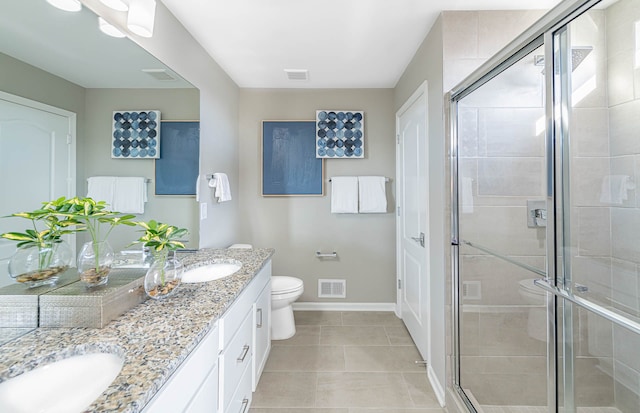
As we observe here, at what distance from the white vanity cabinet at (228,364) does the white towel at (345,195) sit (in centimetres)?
111

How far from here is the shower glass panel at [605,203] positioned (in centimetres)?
114

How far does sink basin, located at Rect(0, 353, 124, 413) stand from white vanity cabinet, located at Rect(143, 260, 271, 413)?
18cm

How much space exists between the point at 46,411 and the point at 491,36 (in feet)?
8.33

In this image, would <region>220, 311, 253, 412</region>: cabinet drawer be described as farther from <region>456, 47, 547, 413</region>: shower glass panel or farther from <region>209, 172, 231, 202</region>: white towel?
<region>456, 47, 547, 413</region>: shower glass panel

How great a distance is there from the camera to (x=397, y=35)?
6.70ft

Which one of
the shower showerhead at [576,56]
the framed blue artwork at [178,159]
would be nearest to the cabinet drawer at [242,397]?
the framed blue artwork at [178,159]

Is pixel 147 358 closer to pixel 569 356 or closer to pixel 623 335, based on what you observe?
pixel 569 356

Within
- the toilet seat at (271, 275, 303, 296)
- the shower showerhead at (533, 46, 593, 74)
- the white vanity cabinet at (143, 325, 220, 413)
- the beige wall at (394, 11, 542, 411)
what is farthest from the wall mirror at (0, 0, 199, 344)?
the shower showerhead at (533, 46, 593, 74)

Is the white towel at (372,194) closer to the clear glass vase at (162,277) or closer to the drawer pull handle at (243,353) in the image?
the drawer pull handle at (243,353)

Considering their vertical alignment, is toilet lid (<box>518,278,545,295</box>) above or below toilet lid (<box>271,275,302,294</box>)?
above

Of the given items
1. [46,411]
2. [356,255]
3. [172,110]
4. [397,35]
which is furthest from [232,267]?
[397,35]

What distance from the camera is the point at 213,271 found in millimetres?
1888

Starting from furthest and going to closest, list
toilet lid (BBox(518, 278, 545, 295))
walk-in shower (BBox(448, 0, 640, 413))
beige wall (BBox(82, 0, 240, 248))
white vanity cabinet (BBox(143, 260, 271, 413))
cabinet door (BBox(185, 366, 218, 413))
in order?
beige wall (BBox(82, 0, 240, 248)) → toilet lid (BBox(518, 278, 545, 295)) → walk-in shower (BBox(448, 0, 640, 413)) → cabinet door (BBox(185, 366, 218, 413)) → white vanity cabinet (BBox(143, 260, 271, 413))

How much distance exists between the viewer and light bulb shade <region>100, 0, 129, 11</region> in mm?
1286
